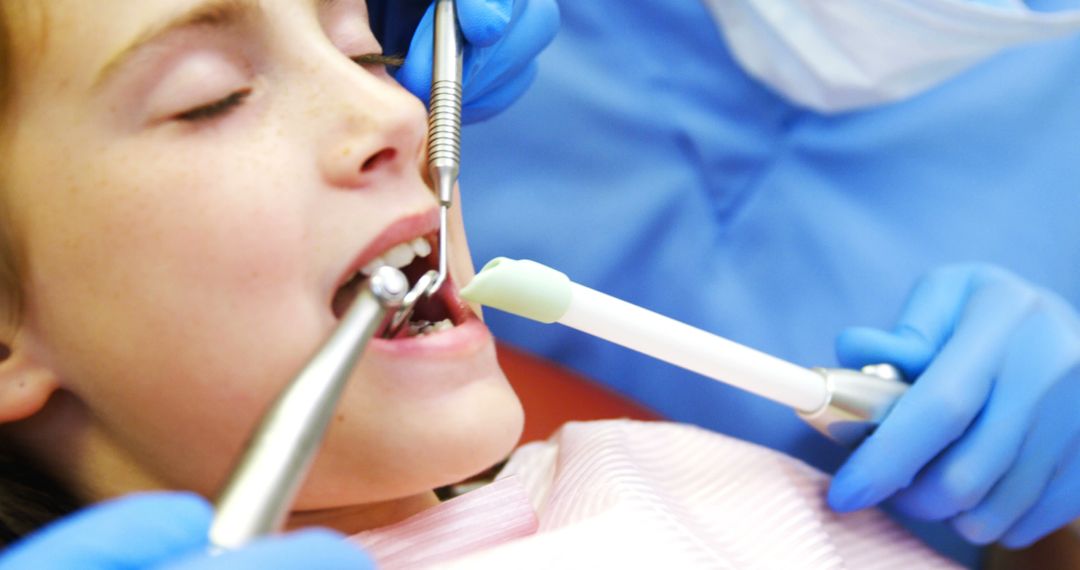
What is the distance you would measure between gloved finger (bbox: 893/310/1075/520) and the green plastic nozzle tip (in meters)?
0.46

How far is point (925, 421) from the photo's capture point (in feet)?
2.89

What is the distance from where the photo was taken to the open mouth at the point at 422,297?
702 mm

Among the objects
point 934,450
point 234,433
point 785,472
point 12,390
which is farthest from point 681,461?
point 12,390

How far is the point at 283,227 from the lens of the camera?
2.15 feet

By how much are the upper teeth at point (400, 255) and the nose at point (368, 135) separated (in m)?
0.05

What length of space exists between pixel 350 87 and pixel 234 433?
0.26m

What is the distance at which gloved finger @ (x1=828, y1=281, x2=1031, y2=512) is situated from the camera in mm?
884

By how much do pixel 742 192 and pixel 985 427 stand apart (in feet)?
1.40

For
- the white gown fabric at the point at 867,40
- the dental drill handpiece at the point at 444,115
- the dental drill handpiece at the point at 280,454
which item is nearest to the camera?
the dental drill handpiece at the point at 280,454

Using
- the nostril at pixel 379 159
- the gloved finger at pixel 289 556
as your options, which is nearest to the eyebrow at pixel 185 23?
the nostril at pixel 379 159

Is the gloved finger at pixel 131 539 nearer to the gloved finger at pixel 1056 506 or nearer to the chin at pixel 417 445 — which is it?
the chin at pixel 417 445

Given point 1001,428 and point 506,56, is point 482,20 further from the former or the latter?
point 1001,428

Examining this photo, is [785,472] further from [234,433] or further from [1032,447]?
[234,433]

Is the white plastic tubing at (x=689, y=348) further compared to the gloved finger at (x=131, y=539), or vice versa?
the white plastic tubing at (x=689, y=348)
